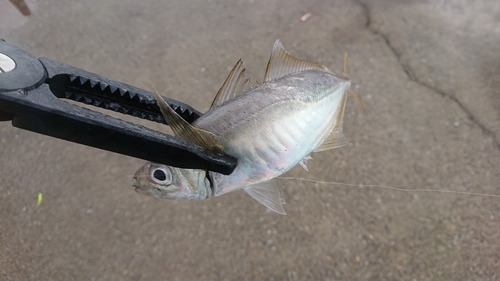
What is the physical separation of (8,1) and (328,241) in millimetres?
2646

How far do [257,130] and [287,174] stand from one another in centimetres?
102

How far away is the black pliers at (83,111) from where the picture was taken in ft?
2.24

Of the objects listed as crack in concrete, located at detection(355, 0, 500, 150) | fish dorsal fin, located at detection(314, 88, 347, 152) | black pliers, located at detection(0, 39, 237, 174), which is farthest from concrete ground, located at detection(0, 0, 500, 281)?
black pliers, located at detection(0, 39, 237, 174)

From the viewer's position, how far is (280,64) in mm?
1051

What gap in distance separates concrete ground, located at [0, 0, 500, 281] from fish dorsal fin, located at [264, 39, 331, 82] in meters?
0.88

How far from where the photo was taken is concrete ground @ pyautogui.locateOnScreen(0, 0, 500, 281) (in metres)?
1.66

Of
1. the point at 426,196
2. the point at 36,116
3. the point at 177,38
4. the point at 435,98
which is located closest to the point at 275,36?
the point at 177,38

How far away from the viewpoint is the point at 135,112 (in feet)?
2.90

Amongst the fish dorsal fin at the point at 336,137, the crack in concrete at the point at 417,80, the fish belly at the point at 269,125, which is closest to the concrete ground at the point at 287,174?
the crack in concrete at the point at 417,80

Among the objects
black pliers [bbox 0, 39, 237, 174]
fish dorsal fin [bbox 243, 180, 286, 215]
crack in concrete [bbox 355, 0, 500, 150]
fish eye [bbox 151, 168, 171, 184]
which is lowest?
crack in concrete [bbox 355, 0, 500, 150]

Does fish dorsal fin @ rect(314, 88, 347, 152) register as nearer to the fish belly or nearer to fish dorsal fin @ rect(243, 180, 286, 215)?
the fish belly

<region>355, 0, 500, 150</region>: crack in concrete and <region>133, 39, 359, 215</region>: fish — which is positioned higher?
<region>133, 39, 359, 215</region>: fish

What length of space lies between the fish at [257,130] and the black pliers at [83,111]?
0.05 metres

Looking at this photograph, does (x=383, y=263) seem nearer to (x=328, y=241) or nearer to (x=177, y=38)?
(x=328, y=241)
